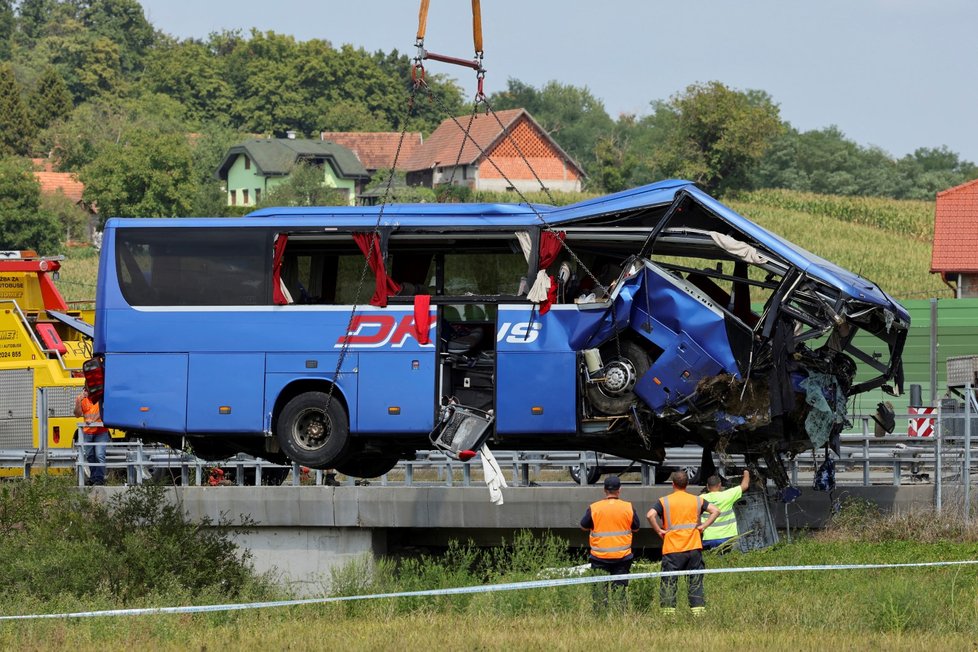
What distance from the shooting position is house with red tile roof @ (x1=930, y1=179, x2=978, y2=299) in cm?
4934

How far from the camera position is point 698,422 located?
17.2 meters

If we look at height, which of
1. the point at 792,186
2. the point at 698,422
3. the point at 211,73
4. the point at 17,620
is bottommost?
the point at 17,620

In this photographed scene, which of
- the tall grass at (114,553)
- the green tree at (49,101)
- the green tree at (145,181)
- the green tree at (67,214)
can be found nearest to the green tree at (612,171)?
the green tree at (145,181)

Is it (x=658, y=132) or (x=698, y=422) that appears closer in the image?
Answer: (x=698, y=422)

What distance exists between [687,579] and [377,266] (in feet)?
17.5

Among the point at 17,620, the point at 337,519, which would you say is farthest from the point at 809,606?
the point at 337,519

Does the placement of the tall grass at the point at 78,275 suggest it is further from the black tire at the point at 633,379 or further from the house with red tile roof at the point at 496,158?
the black tire at the point at 633,379

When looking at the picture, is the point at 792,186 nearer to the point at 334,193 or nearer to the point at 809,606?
the point at 334,193

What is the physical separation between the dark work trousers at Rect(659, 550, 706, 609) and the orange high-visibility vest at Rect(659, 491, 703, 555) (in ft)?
0.19

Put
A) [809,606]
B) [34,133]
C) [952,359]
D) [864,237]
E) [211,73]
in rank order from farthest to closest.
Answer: [211,73]
[34,133]
[864,237]
[952,359]
[809,606]

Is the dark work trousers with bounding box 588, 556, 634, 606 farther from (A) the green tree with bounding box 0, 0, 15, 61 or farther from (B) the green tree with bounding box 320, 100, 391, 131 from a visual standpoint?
(A) the green tree with bounding box 0, 0, 15, 61

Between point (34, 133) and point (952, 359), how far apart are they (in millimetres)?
107442

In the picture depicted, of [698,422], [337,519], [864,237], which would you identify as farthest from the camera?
[864,237]

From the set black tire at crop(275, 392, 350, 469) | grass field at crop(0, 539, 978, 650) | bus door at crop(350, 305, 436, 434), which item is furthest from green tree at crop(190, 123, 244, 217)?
grass field at crop(0, 539, 978, 650)
